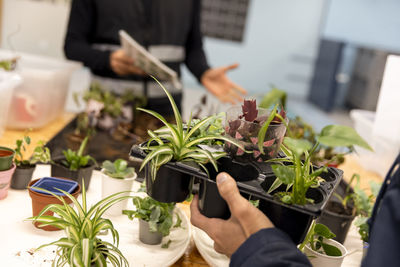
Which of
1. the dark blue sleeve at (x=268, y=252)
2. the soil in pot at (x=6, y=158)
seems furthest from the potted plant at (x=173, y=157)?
the soil in pot at (x=6, y=158)

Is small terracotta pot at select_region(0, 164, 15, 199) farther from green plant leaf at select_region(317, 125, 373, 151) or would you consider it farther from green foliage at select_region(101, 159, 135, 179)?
green plant leaf at select_region(317, 125, 373, 151)

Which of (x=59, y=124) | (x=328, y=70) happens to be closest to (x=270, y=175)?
(x=59, y=124)

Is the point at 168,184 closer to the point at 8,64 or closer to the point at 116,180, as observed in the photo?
the point at 116,180

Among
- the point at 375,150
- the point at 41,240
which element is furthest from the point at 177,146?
the point at 375,150

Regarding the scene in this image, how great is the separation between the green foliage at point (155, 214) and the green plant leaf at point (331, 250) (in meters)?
0.43

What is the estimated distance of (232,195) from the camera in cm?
90

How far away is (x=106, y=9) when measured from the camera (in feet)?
7.63

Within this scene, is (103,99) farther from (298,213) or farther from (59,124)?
(298,213)

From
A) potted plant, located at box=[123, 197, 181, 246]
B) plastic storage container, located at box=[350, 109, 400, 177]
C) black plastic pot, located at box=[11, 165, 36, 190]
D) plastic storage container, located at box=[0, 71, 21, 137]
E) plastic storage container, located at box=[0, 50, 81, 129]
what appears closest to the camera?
potted plant, located at box=[123, 197, 181, 246]

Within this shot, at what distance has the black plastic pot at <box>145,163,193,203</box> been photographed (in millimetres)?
1002

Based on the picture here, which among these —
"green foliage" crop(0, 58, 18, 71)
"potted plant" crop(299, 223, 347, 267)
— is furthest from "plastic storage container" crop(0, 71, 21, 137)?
"potted plant" crop(299, 223, 347, 267)

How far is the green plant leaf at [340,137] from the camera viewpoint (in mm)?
733

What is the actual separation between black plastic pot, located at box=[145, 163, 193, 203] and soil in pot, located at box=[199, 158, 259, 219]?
50mm

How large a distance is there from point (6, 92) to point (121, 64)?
67cm
